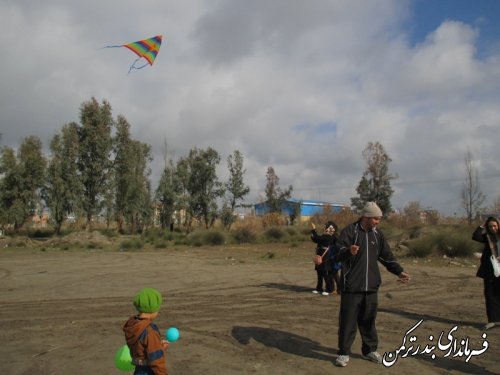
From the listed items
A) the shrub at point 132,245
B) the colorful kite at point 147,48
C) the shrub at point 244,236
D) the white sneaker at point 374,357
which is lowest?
the shrub at point 132,245

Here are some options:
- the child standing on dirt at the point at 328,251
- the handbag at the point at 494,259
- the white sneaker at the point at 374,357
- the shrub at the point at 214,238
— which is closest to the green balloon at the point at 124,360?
the white sneaker at the point at 374,357

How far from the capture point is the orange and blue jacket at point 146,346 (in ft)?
12.0

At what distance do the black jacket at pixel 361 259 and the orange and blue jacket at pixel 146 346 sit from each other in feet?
8.54

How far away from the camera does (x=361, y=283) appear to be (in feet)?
17.9

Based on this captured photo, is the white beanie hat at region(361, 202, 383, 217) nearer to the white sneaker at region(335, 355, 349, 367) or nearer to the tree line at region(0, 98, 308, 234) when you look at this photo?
the white sneaker at region(335, 355, 349, 367)

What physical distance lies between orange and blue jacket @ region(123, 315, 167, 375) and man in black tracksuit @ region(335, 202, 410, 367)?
2492mm

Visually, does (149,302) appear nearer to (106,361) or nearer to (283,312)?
(106,361)

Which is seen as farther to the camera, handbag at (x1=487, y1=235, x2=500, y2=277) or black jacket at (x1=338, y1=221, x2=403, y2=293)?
handbag at (x1=487, y1=235, x2=500, y2=277)

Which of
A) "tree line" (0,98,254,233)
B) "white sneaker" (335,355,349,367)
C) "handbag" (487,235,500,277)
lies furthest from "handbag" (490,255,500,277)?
"tree line" (0,98,254,233)

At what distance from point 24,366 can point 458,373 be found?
16.6 ft

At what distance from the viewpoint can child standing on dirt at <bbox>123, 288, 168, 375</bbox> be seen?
3658 mm

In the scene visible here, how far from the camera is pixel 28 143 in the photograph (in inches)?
1732

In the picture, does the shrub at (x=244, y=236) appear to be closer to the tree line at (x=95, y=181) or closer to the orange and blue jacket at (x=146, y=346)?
the tree line at (x=95, y=181)

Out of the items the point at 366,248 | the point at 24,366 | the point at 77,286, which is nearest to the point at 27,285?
the point at 77,286
